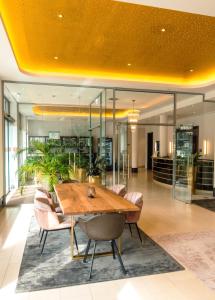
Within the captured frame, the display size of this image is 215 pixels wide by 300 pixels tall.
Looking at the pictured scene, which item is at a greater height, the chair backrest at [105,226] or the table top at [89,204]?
the table top at [89,204]

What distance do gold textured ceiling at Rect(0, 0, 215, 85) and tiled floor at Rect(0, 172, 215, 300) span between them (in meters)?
3.47

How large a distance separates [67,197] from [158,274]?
1.74 meters

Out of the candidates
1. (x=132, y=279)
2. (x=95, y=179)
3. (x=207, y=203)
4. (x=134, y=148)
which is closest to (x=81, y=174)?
(x=95, y=179)

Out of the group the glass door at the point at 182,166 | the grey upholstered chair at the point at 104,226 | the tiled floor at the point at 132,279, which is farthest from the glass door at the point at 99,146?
the grey upholstered chair at the point at 104,226

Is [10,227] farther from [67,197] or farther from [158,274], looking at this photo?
[158,274]

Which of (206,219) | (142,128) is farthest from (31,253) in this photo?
(142,128)

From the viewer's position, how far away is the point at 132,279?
288 centimetres

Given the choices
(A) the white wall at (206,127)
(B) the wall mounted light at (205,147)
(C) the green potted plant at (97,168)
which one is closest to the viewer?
(C) the green potted plant at (97,168)

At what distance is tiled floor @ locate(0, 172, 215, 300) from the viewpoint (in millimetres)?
2598

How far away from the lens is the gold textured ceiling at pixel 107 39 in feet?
11.1

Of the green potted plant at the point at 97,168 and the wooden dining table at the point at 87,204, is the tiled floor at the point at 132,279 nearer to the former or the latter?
the wooden dining table at the point at 87,204

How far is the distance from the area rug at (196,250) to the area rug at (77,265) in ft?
0.59

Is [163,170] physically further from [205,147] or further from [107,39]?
[107,39]

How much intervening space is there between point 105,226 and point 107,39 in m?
3.25
